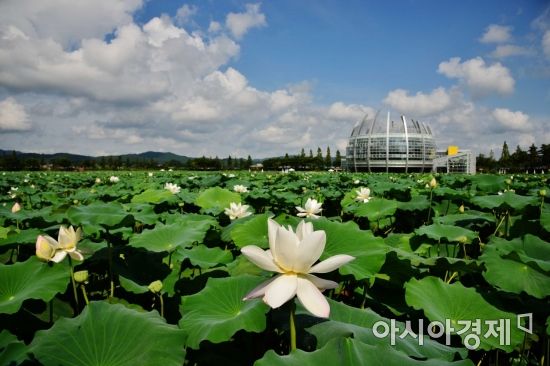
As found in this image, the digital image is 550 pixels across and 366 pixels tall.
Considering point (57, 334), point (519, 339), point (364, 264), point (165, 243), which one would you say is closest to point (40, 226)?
point (165, 243)

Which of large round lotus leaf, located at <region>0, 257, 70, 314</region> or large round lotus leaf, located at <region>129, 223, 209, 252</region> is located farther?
large round lotus leaf, located at <region>129, 223, 209, 252</region>

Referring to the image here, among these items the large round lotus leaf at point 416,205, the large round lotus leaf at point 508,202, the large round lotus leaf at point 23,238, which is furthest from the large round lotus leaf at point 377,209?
the large round lotus leaf at point 23,238

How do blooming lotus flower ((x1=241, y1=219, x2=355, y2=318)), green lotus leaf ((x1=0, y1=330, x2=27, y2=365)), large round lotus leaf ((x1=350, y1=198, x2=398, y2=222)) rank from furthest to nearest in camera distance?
large round lotus leaf ((x1=350, y1=198, x2=398, y2=222)) → green lotus leaf ((x1=0, y1=330, x2=27, y2=365)) → blooming lotus flower ((x1=241, y1=219, x2=355, y2=318))

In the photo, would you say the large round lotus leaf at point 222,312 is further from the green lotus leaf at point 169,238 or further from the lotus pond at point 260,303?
the green lotus leaf at point 169,238

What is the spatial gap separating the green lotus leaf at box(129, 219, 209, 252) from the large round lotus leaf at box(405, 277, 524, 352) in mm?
1159

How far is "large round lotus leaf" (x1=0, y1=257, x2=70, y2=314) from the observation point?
4.78ft

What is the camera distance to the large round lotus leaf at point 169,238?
6.19ft

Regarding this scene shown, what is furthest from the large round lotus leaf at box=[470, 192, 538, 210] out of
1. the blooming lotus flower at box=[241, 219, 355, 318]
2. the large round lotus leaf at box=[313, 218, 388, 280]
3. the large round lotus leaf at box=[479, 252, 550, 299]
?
the blooming lotus flower at box=[241, 219, 355, 318]

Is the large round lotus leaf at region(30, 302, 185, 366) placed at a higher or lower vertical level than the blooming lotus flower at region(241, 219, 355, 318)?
lower

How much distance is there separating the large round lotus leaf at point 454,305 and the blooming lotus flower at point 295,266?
80 cm

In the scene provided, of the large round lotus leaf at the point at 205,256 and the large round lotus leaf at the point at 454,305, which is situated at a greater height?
the large round lotus leaf at the point at 205,256

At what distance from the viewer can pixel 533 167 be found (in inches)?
1797

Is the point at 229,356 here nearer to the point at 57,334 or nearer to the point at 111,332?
the point at 111,332

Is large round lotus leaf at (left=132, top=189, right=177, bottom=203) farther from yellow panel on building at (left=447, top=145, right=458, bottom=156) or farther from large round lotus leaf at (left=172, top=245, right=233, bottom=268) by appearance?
yellow panel on building at (left=447, top=145, right=458, bottom=156)
